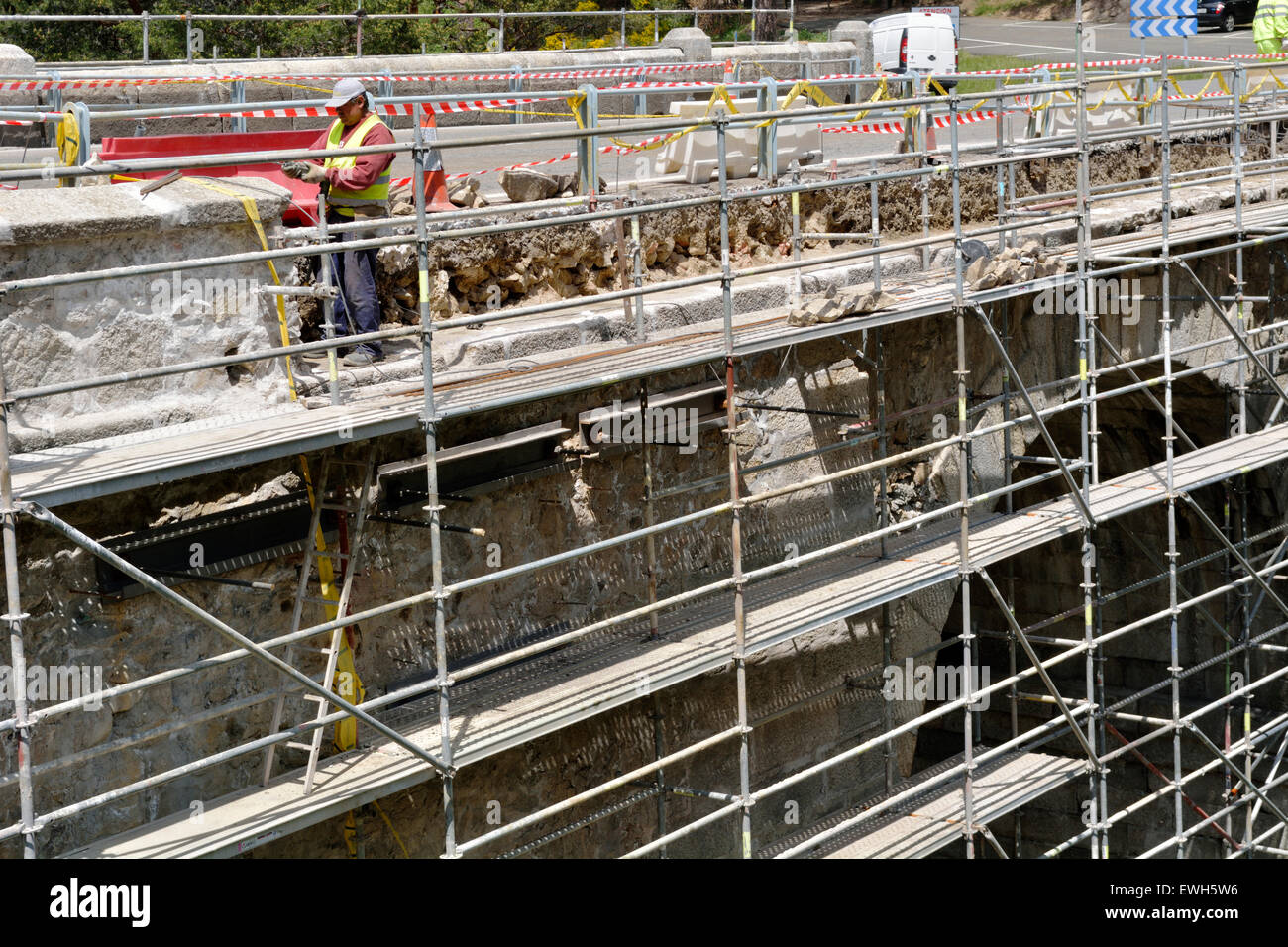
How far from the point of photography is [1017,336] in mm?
9836

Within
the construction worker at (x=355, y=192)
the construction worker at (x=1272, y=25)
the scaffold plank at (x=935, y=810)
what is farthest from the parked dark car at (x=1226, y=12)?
the construction worker at (x=355, y=192)

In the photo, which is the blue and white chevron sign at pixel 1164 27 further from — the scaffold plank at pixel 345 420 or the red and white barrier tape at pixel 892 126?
the scaffold plank at pixel 345 420

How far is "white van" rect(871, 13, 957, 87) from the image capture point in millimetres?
22692

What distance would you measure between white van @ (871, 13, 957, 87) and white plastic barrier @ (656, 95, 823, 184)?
1087 centimetres

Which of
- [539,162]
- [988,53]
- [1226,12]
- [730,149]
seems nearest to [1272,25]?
[730,149]

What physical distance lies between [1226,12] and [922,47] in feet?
33.7

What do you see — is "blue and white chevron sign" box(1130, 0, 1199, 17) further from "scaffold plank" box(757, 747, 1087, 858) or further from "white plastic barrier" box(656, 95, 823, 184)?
"scaffold plank" box(757, 747, 1087, 858)

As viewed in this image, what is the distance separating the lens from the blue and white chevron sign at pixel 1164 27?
669 inches

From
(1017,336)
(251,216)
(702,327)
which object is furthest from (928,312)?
(251,216)

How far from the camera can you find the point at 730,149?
11.5 m

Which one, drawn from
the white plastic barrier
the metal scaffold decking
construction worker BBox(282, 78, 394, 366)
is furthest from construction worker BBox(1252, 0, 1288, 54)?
construction worker BBox(282, 78, 394, 366)

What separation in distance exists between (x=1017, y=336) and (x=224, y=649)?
17.6 feet

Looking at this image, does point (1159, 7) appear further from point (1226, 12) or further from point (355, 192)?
point (1226, 12)

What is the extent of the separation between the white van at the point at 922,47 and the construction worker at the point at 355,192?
15637 millimetres
